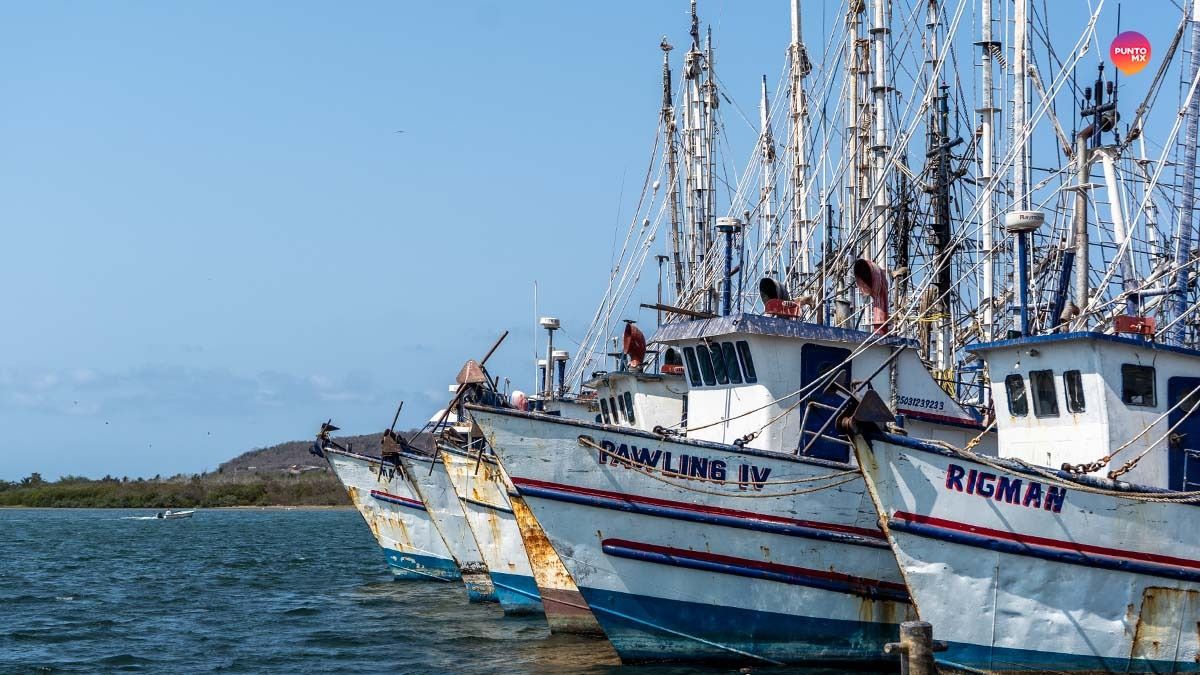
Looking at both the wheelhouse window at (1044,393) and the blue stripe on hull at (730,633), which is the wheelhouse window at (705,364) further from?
the wheelhouse window at (1044,393)

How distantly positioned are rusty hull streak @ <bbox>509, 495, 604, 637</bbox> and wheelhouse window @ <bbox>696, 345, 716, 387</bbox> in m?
3.85

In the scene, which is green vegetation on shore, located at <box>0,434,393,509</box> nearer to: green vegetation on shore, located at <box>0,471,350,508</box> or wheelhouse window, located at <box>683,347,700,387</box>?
green vegetation on shore, located at <box>0,471,350,508</box>

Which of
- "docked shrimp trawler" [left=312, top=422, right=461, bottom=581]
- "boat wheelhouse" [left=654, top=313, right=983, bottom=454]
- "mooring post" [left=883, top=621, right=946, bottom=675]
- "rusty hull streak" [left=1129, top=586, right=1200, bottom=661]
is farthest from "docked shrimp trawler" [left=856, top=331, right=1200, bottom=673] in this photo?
"docked shrimp trawler" [left=312, top=422, right=461, bottom=581]

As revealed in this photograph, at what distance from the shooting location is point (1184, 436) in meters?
18.0

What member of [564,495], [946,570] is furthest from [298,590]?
[946,570]

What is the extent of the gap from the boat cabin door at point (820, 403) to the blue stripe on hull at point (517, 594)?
358 inches

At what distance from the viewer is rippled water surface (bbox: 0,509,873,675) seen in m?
24.1

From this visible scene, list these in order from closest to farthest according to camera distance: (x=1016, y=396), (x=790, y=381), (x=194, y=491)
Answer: (x=1016, y=396) → (x=790, y=381) → (x=194, y=491)

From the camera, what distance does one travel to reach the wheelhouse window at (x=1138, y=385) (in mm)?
17906

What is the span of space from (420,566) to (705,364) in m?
18.2

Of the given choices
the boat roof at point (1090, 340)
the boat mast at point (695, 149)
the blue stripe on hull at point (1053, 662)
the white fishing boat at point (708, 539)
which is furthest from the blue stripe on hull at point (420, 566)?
the boat roof at point (1090, 340)

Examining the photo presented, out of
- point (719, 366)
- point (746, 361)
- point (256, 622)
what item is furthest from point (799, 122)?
point (256, 622)

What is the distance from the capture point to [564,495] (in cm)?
2059

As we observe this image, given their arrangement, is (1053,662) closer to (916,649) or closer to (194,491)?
(916,649)
